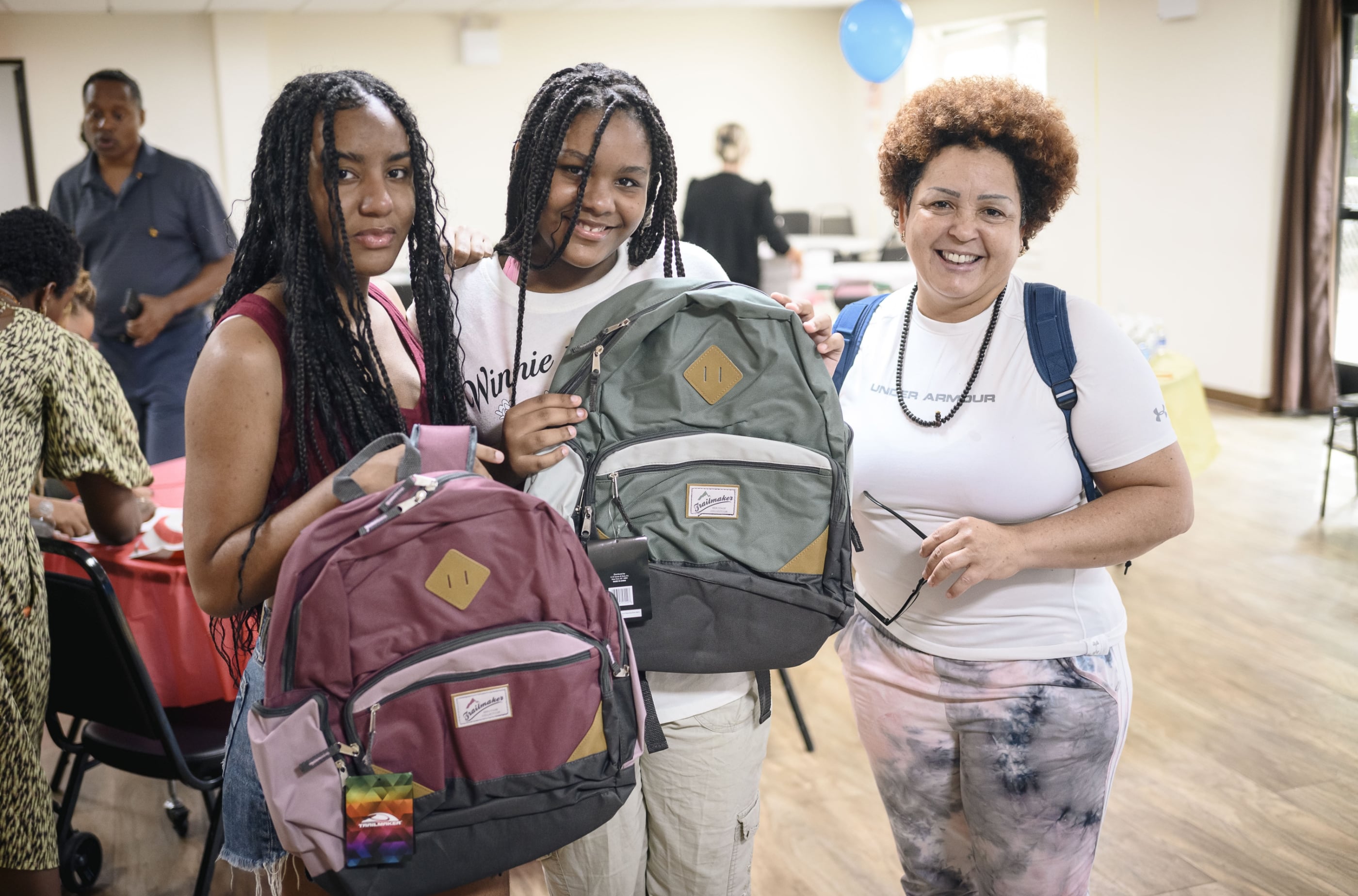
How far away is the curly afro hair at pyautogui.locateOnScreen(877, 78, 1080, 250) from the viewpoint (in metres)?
1.52

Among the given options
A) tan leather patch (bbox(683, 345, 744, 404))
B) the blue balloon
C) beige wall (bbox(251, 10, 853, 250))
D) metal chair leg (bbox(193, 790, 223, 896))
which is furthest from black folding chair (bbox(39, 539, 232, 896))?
beige wall (bbox(251, 10, 853, 250))

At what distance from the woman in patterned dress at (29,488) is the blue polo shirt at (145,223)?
1.88m

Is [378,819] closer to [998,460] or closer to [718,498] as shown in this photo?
[718,498]

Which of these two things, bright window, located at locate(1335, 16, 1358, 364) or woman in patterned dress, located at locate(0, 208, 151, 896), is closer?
woman in patterned dress, located at locate(0, 208, 151, 896)

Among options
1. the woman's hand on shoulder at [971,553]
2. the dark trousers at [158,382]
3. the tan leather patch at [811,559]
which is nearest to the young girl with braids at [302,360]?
the tan leather patch at [811,559]

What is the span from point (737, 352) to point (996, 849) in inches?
32.2

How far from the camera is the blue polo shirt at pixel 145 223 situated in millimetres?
3961

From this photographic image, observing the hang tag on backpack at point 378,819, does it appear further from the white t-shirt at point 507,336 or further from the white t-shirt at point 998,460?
the white t-shirt at point 998,460

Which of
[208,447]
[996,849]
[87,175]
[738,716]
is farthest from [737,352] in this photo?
[87,175]

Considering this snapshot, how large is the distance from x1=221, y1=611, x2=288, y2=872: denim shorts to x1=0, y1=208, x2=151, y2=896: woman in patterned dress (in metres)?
0.80

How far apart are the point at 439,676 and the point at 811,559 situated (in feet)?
1.60

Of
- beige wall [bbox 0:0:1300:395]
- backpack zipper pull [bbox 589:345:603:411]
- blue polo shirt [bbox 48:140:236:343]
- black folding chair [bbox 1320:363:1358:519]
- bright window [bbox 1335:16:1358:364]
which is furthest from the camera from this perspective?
beige wall [bbox 0:0:1300:395]

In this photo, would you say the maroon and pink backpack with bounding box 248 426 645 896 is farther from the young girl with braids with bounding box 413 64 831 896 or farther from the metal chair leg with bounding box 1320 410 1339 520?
the metal chair leg with bounding box 1320 410 1339 520

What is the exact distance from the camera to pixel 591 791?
3.88 feet
